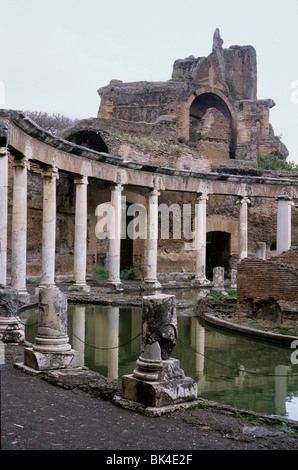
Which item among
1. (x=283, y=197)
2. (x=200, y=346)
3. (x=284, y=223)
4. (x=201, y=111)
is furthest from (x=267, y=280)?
(x=201, y=111)

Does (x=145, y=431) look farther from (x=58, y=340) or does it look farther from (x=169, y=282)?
(x=169, y=282)

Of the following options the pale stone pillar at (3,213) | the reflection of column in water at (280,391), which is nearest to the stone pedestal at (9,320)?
the pale stone pillar at (3,213)

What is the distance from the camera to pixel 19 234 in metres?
14.0

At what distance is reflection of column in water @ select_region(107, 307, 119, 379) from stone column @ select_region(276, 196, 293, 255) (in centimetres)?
1071

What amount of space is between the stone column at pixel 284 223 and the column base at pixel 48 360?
17.3 metres

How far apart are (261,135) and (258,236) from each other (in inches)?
388

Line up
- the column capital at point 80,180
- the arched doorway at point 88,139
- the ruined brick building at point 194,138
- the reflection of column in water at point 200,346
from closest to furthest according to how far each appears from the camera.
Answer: the reflection of column in water at point 200,346, the column capital at point 80,180, the arched doorway at point 88,139, the ruined brick building at point 194,138

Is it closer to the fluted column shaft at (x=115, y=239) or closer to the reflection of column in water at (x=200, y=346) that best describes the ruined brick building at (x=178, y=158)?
the fluted column shaft at (x=115, y=239)

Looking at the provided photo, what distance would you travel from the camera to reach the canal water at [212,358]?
6.78 metres

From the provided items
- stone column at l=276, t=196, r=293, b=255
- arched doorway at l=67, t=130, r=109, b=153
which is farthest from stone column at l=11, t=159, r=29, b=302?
stone column at l=276, t=196, r=293, b=255

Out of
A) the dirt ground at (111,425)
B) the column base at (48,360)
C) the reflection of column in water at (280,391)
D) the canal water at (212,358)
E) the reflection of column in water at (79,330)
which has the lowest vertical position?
the reflection of column in water at (280,391)

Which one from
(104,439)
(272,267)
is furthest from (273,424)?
(272,267)

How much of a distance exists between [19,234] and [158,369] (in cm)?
944
